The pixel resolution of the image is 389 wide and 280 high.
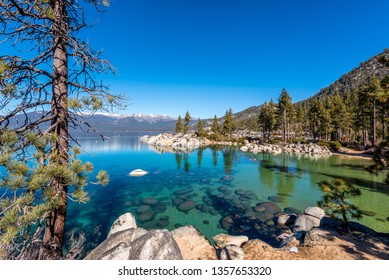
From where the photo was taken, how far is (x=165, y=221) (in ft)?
40.7

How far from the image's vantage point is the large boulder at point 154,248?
455 centimetres

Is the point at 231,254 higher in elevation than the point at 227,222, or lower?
higher

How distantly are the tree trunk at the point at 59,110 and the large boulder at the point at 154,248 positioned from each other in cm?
169

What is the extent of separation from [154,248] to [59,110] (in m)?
3.92

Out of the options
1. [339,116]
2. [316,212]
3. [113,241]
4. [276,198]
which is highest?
Result: [339,116]

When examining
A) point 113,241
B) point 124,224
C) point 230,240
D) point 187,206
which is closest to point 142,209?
point 187,206

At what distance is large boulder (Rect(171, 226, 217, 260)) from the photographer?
21.7 ft

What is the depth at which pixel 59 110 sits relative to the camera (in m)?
3.79

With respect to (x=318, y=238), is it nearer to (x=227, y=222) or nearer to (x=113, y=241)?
(x=227, y=222)

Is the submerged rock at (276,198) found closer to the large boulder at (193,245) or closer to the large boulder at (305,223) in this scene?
the large boulder at (305,223)

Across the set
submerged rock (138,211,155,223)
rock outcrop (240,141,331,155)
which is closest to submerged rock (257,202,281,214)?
submerged rock (138,211,155,223)

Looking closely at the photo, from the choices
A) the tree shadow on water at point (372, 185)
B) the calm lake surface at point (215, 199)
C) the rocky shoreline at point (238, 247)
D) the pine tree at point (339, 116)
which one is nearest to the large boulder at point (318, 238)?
the rocky shoreline at point (238, 247)

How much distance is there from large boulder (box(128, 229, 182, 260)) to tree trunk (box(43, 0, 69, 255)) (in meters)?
1.69

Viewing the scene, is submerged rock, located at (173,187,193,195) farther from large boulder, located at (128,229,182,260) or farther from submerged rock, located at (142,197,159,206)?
large boulder, located at (128,229,182,260)
